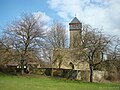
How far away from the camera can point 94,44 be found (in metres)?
34.9

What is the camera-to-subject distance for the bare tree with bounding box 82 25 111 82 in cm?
3478

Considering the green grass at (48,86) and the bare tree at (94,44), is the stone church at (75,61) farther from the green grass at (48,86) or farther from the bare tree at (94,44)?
the green grass at (48,86)

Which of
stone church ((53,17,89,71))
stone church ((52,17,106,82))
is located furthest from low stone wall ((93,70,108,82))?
stone church ((53,17,89,71))

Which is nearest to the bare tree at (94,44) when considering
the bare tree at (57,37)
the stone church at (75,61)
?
the stone church at (75,61)

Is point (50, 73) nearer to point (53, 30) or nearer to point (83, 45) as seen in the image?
point (53, 30)

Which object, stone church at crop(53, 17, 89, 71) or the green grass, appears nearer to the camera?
the green grass

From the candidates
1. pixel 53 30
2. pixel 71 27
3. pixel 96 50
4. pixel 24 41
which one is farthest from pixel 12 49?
pixel 71 27

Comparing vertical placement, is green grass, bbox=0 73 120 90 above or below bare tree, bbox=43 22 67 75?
below

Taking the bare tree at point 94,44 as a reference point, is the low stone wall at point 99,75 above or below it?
below

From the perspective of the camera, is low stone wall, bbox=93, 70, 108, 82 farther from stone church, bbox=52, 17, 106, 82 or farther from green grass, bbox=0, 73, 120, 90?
green grass, bbox=0, 73, 120, 90

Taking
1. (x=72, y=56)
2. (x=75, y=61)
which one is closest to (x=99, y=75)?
(x=75, y=61)

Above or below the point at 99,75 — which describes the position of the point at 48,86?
below

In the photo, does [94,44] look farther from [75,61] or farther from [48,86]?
[48,86]

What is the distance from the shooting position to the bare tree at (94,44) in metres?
34.8
